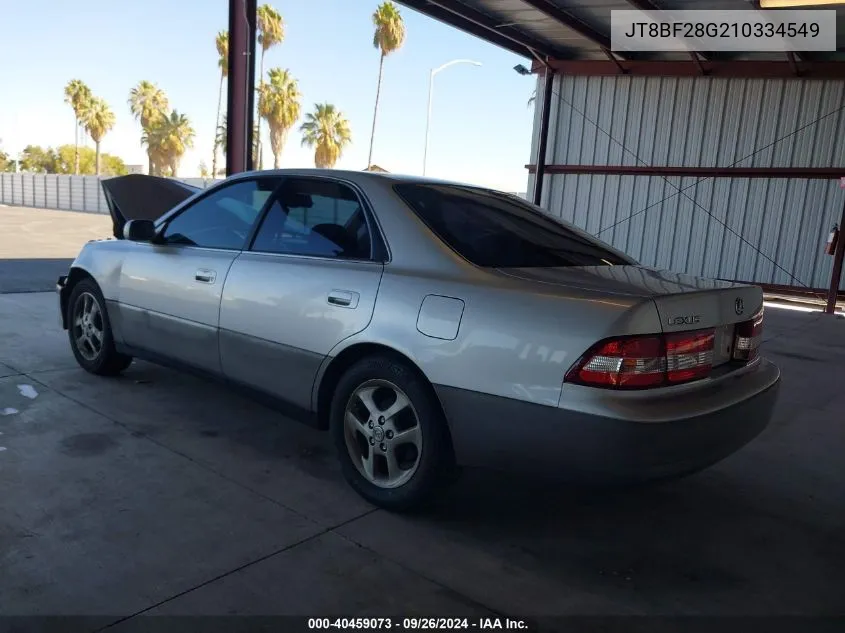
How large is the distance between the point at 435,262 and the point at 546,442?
0.87 metres

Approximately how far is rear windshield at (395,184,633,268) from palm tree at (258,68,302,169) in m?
44.5

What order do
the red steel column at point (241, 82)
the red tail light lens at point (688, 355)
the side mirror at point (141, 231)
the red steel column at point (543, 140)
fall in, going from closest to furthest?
the red tail light lens at point (688, 355), the side mirror at point (141, 231), the red steel column at point (241, 82), the red steel column at point (543, 140)

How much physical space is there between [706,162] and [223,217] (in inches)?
531

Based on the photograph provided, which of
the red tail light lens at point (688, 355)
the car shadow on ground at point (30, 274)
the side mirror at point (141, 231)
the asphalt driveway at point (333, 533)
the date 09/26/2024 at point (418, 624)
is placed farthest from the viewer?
the car shadow on ground at point (30, 274)

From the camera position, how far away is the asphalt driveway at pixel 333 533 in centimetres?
232

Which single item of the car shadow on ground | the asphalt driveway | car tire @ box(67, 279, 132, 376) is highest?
car tire @ box(67, 279, 132, 376)

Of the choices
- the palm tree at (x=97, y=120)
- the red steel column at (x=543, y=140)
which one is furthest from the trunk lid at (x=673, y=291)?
the palm tree at (x=97, y=120)

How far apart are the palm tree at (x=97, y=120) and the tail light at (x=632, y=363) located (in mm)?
65840

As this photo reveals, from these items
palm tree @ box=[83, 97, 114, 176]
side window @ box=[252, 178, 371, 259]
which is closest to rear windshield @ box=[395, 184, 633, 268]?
side window @ box=[252, 178, 371, 259]

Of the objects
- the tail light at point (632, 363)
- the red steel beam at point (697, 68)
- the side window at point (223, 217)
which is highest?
the red steel beam at point (697, 68)

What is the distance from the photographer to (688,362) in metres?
2.53

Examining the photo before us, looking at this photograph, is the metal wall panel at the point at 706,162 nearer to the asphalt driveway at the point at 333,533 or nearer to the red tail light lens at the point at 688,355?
the asphalt driveway at the point at 333,533

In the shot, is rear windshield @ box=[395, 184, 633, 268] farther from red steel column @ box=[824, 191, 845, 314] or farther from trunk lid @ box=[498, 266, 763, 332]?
red steel column @ box=[824, 191, 845, 314]

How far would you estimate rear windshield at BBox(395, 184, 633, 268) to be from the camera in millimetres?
2916
